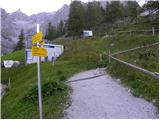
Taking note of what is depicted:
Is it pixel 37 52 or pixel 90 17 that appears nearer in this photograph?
pixel 37 52

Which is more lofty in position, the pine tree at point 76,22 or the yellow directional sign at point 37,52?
the pine tree at point 76,22

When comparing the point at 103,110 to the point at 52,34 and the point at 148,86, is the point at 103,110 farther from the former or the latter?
the point at 52,34

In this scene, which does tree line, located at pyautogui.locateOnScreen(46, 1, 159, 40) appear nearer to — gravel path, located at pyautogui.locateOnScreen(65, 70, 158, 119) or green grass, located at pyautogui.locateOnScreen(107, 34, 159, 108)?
green grass, located at pyautogui.locateOnScreen(107, 34, 159, 108)

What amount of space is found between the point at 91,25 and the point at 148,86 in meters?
82.7

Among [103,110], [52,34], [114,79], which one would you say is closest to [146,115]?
[103,110]

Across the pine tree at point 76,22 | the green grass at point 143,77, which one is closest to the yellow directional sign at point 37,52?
the green grass at point 143,77

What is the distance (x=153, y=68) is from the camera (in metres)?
15.8

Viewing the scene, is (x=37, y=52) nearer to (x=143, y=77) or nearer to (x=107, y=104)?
(x=107, y=104)

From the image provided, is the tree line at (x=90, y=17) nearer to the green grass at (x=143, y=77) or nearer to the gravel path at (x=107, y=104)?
the green grass at (x=143, y=77)

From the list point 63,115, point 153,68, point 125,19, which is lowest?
point 63,115

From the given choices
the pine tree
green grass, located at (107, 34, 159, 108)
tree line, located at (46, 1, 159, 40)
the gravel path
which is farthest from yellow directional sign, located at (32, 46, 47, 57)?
the pine tree

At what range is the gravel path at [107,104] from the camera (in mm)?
10695

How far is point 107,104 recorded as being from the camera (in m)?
12.1

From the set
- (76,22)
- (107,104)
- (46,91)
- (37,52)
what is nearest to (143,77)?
(107,104)
